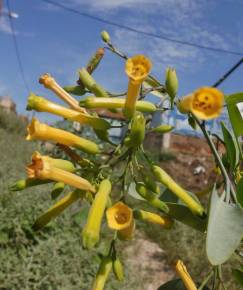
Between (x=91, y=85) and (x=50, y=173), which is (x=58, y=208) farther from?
(x=91, y=85)

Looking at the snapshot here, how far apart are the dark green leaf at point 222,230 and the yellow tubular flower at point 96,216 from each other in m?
0.13

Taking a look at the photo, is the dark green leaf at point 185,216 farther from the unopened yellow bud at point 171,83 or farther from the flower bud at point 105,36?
the flower bud at point 105,36

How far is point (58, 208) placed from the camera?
0.69 m

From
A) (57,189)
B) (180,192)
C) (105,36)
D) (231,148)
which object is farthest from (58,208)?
(105,36)

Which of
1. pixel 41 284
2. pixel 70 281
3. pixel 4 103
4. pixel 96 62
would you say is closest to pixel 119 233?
pixel 96 62

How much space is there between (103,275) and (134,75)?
0.96ft

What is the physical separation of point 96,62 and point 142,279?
10.9 ft

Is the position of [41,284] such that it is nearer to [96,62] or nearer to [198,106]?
[96,62]

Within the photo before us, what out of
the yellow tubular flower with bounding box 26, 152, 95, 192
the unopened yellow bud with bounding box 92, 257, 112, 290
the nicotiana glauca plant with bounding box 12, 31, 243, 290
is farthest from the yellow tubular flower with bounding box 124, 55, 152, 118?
the unopened yellow bud with bounding box 92, 257, 112, 290

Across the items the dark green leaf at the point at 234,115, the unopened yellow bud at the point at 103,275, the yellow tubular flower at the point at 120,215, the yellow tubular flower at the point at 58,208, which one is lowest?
the unopened yellow bud at the point at 103,275

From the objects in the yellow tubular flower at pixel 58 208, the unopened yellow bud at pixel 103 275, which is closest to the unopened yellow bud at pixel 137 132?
the yellow tubular flower at pixel 58 208

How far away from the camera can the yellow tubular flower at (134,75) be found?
1.90 feet

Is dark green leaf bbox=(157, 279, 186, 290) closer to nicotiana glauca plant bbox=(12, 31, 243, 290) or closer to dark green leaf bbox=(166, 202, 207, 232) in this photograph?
nicotiana glauca plant bbox=(12, 31, 243, 290)

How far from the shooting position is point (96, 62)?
894 mm
